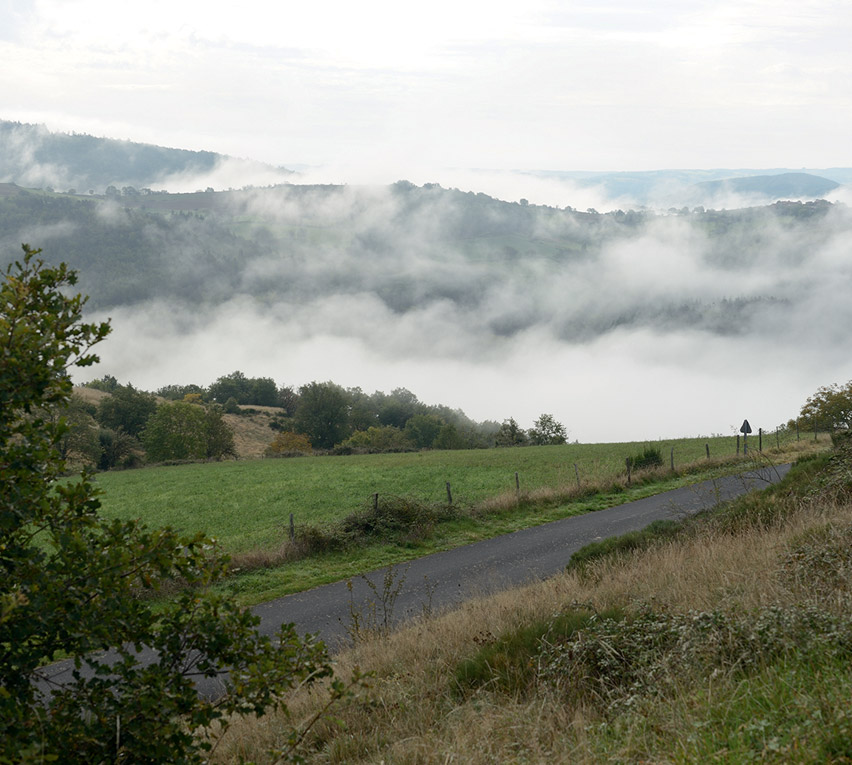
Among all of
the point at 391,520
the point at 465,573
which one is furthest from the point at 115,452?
the point at 465,573

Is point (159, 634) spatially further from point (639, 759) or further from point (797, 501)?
point (797, 501)

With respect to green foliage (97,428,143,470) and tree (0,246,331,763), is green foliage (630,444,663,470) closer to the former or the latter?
tree (0,246,331,763)

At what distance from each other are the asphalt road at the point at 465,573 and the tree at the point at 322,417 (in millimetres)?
74382

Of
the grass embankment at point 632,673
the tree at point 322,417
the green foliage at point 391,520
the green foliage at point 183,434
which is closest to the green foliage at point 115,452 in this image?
the green foliage at point 183,434

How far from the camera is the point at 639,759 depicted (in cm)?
404

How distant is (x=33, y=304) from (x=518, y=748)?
4.14m

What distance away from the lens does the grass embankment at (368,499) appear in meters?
19.8

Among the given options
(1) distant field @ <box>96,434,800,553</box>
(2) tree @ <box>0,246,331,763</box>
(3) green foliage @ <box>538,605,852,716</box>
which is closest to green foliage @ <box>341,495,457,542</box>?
(1) distant field @ <box>96,434,800,553</box>

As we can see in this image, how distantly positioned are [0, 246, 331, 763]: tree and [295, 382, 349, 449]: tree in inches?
3678

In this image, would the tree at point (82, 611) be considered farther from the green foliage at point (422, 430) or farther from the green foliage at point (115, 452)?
the green foliage at point (422, 430)

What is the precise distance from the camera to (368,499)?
24641 millimetres

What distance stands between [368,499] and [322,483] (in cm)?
1822

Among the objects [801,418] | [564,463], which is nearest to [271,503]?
[564,463]

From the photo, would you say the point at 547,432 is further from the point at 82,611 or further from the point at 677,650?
the point at 82,611
